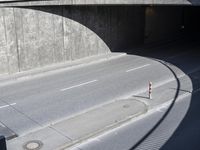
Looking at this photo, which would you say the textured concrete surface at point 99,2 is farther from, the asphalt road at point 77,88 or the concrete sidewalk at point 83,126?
the concrete sidewalk at point 83,126

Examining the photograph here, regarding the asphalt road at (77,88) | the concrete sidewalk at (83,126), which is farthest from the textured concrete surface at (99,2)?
the concrete sidewalk at (83,126)

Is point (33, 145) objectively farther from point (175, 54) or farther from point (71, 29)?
point (175, 54)

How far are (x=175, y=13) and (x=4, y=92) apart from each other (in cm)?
2128

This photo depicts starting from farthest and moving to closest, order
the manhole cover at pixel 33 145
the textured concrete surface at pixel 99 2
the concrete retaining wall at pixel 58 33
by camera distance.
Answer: the concrete retaining wall at pixel 58 33, the textured concrete surface at pixel 99 2, the manhole cover at pixel 33 145

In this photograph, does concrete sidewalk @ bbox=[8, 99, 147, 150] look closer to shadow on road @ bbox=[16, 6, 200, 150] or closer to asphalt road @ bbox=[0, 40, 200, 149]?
asphalt road @ bbox=[0, 40, 200, 149]

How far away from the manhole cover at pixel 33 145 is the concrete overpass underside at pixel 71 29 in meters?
9.65

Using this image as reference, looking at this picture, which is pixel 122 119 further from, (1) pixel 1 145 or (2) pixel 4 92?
(2) pixel 4 92

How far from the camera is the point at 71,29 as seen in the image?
22.5 meters

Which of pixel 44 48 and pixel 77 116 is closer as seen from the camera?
pixel 77 116

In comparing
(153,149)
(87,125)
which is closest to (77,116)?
(87,125)

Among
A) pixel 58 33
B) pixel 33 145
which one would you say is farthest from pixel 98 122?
pixel 58 33

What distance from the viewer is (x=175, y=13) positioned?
1250 inches

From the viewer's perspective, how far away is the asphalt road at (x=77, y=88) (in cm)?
1349

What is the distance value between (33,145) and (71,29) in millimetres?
13080
